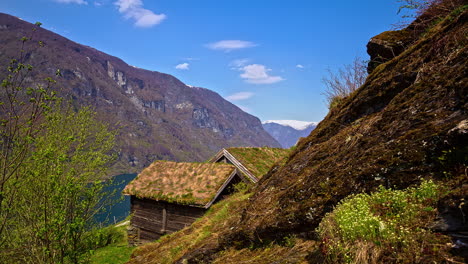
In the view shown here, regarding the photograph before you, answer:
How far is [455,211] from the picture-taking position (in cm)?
262

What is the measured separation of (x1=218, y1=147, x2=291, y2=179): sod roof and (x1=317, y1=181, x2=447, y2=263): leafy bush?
1750cm

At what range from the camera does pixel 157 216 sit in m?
20.7

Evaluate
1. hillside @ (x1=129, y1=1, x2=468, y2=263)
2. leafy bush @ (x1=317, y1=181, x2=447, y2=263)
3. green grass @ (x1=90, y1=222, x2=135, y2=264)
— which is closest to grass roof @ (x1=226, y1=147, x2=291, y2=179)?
green grass @ (x1=90, y1=222, x2=135, y2=264)

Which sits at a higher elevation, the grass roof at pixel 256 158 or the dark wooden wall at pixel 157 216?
the grass roof at pixel 256 158

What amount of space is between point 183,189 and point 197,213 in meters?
2.32

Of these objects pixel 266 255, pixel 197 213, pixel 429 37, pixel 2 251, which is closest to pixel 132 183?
pixel 197 213

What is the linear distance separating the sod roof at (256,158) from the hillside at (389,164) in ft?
49.6

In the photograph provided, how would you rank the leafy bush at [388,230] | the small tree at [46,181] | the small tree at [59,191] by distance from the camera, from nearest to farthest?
the leafy bush at [388,230]
the small tree at [46,181]
the small tree at [59,191]

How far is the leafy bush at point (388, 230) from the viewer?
2.62 metres

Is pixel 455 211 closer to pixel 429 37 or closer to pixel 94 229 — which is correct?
pixel 429 37

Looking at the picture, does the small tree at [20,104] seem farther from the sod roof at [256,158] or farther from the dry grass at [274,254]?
the sod roof at [256,158]

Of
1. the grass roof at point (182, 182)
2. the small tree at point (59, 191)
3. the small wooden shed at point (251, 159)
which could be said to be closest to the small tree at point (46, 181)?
the small tree at point (59, 191)

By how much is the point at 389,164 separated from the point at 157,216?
65.0 feet

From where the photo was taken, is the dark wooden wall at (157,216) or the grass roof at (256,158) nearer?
the dark wooden wall at (157,216)
